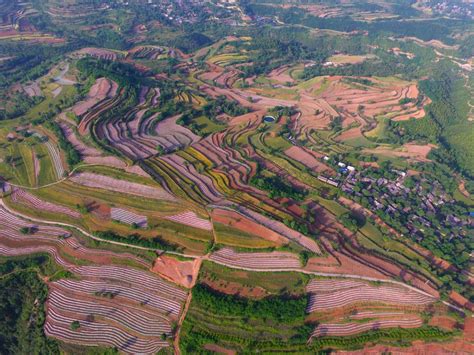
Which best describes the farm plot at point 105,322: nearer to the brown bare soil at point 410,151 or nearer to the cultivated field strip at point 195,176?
the cultivated field strip at point 195,176

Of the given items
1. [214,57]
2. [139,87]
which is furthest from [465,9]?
[139,87]

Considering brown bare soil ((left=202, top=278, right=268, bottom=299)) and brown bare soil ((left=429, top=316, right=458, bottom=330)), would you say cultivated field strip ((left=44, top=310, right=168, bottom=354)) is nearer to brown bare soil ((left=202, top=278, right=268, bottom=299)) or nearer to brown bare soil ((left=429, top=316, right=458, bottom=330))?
brown bare soil ((left=202, top=278, right=268, bottom=299))

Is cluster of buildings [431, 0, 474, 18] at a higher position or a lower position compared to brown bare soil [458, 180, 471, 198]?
higher

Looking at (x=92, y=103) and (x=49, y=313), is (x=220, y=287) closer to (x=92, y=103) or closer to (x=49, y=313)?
(x=49, y=313)

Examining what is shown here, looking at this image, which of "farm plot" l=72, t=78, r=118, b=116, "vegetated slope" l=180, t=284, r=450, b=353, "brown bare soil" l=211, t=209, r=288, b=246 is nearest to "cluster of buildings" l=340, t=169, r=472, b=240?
"vegetated slope" l=180, t=284, r=450, b=353

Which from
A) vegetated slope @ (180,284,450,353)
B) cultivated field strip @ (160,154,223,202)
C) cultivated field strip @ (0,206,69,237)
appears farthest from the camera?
cultivated field strip @ (160,154,223,202)

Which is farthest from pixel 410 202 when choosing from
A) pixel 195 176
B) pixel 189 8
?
pixel 189 8

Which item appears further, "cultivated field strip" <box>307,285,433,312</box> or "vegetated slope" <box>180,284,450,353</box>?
"cultivated field strip" <box>307,285,433,312</box>

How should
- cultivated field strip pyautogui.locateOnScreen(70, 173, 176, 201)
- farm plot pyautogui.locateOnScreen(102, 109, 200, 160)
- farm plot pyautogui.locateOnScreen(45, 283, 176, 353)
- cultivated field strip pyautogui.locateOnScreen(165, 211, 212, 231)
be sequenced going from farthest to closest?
1. farm plot pyautogui.locateOnScreen(102, 109, 200, 160)
2. cultivated field strip pyautogui.locateOnScreen(70, 173, 176, 201)
3. cultivated field strip pyautogui.locateOnScreen(165, 211, 212, 231)
4. farm plot pyautogui.locateOnScreen(45, 283, 176, 353)
